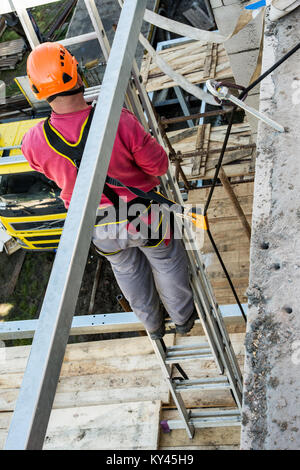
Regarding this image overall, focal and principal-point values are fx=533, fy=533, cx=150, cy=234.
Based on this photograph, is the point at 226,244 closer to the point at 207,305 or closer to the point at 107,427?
the point at 207,305

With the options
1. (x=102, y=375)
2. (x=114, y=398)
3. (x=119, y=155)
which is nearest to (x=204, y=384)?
(x=114, y=398)

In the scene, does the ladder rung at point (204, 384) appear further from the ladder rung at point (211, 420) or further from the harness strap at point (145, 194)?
Answer: the harness strap at point (145, 194)

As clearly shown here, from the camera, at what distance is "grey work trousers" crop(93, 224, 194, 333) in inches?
143

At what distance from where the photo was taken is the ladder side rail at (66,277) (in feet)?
4.21

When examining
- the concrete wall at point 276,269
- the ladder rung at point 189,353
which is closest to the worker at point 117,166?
the ladder rung at point 189,353

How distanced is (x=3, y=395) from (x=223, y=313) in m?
2.63

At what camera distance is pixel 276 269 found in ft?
7.51

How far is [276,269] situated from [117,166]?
1327 mm

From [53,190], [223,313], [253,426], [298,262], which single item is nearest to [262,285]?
[298,262]

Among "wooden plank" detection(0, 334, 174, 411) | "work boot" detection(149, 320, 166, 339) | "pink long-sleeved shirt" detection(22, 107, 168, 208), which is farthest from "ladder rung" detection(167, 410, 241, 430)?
"pink long-sleeved shirt" detection(22, 107, 168, 208)

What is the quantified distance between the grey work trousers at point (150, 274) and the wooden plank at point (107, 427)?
1329mm

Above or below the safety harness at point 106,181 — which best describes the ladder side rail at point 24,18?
above

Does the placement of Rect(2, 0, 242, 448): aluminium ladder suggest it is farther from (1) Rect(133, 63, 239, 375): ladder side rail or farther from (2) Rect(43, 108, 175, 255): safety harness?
(2) Rect(43, 108, 175, 255): safety harness
